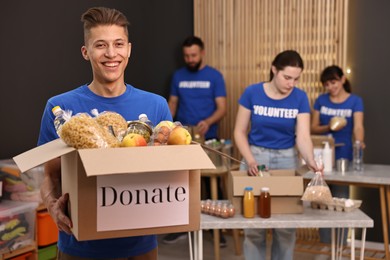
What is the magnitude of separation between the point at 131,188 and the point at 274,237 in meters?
2.25

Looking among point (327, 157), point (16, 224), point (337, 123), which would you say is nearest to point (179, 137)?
point (16, 224)

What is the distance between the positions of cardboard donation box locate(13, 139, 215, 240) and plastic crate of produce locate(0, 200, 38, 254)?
6.80 ft

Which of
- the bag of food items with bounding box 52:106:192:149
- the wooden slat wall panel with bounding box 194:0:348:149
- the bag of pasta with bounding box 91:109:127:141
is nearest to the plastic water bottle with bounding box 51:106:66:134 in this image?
the bag of food items with bounding box 52:106:192:149

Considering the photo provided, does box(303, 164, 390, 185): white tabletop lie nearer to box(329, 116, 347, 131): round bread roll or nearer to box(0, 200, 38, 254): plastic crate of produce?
box(329, 116, 347, 131): round bread roll

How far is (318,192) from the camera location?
10.1ft

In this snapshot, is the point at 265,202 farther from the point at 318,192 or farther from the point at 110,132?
the point at 110,132

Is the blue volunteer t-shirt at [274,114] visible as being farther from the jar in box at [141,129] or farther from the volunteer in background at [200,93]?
the jar in box at [141,129]

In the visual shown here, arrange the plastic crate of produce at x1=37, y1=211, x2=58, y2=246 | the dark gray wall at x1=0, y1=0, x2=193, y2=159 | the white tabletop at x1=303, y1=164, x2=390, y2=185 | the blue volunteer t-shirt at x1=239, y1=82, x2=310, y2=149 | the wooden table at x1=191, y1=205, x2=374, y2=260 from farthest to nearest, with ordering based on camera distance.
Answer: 1. the white tabletop at x1=303, y1=164, x2=390, y2=185
2. the dark gray wall at x1=0, y1=0, x2=193, y2=159
3. the plastic crate of produce at x1=37, y1=211, x2=58, y2=246
4. the blue volunteer t-shirt at x1=239, y1=82, x2=310, y2=149
5. the wooden table at x1=191, y1=205, x2=374, y2=260

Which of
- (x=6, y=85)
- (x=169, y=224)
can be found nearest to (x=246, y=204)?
(x=169, y=224)

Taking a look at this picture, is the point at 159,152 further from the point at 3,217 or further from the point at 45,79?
the point at 45,79

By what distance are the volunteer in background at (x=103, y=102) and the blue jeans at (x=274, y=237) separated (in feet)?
5.93

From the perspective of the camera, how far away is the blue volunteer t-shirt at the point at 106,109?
1.64m

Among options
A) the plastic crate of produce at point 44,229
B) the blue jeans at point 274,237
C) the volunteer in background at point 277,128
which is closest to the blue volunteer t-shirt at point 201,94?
the volunteer in background at point 277,128

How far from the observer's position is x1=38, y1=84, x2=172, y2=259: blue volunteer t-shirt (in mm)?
1637
